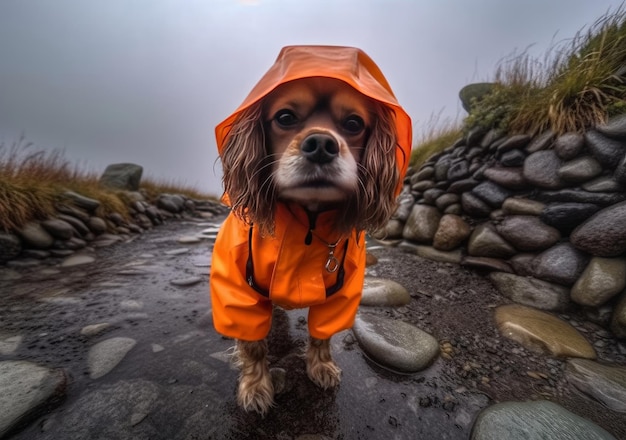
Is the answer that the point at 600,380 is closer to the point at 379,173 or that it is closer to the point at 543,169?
the point at 379,173

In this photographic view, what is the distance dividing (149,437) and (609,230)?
3.67 meters

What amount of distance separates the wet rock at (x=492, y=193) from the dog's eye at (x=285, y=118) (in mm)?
3029

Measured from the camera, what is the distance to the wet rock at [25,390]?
47.9 inches

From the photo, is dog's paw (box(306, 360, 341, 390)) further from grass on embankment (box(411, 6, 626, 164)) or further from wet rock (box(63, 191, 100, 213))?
wet rock (box(63, 191, 100, 213))

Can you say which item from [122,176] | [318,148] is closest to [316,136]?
[318,148]

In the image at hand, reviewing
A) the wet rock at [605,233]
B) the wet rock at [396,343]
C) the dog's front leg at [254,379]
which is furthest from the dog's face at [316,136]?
the wet rock at [605,233]

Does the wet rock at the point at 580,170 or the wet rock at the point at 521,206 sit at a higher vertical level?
the wet rock at the point at 580,170

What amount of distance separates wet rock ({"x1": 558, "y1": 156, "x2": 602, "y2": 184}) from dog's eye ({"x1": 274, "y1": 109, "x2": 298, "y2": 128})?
2.94m

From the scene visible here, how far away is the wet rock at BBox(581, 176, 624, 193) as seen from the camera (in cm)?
235

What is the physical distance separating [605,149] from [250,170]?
3323mm

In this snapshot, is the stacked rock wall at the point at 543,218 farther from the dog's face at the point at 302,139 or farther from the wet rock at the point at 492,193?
the dog's face at the point at 302,139

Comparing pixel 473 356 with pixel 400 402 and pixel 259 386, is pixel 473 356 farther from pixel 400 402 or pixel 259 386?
pixel 259 386

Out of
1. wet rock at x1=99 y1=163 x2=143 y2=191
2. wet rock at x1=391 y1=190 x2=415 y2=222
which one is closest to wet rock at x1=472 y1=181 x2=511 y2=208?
wet rock at x1=391 y1=190 x2=415 y2=222

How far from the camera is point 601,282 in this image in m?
2.20
